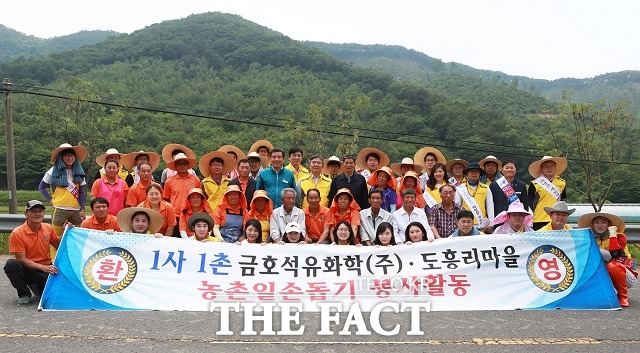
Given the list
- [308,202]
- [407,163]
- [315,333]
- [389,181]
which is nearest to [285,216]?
[308,202]

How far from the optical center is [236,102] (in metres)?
64.2

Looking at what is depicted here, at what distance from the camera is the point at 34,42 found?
137625 millimetres

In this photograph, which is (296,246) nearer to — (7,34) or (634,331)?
(634,331)

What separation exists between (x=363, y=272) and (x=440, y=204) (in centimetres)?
181

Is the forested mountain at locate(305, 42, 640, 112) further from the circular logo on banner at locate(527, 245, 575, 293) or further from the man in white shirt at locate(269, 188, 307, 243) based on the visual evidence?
the man in white shirt at locate(269, 188, 307, 243)

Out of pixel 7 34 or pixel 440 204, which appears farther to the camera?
pixel 7 34

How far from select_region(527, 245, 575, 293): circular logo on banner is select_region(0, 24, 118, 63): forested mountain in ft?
414

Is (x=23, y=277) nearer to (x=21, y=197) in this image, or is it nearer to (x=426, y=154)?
(x=426, y=154)

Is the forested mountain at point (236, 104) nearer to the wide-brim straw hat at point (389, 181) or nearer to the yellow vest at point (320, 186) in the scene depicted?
the yellow vest at point (320, 186)

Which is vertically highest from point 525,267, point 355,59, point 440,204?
point 355,59

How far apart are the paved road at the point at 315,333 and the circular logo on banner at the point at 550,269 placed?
1.17 ft

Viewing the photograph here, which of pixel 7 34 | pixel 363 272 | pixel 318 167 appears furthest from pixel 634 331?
pixel 7 34

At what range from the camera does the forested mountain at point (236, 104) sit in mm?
33969

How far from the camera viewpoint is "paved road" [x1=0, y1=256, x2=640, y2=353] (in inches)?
196
